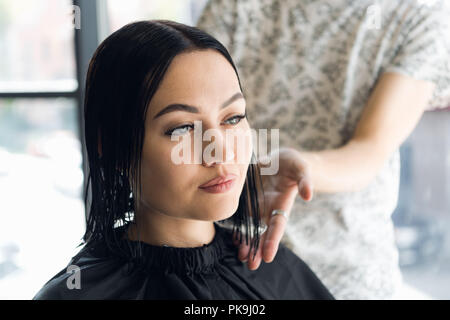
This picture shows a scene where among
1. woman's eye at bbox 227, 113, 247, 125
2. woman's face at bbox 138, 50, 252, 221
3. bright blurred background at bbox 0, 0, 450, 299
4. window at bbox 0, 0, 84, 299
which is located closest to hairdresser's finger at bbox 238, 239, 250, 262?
woman's face at bbox 138, 50, 252, 221

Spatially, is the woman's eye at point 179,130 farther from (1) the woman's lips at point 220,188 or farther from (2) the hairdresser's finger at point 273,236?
(2) the hairdresser's finger at point 273,236

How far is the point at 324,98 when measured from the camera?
1.24m

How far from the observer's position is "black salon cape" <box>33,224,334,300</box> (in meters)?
0.87

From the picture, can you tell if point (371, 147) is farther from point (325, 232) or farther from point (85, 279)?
point (85, 279)

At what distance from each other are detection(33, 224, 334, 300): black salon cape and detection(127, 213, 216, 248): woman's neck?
1 cm

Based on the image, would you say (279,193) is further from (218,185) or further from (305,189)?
(218,185)

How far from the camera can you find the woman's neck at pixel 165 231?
0.90 m

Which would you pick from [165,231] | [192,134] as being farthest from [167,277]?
[192,134]

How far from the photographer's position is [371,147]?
1115 millimetres

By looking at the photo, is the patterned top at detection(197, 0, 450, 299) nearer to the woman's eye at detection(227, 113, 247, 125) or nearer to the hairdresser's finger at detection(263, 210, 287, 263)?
the hairdresser's finger at detection(263, 210, 287, 263)

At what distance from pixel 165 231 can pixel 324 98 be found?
620 millimetres

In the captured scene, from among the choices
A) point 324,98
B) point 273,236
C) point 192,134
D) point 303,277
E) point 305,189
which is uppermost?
point 324,98

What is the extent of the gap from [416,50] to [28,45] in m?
1.56

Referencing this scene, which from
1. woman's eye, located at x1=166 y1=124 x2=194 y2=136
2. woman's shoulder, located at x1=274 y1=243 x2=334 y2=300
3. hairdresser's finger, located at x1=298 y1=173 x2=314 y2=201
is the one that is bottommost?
woman's shoulder, located at x1=274 y1=243 x2=334 y2=300
